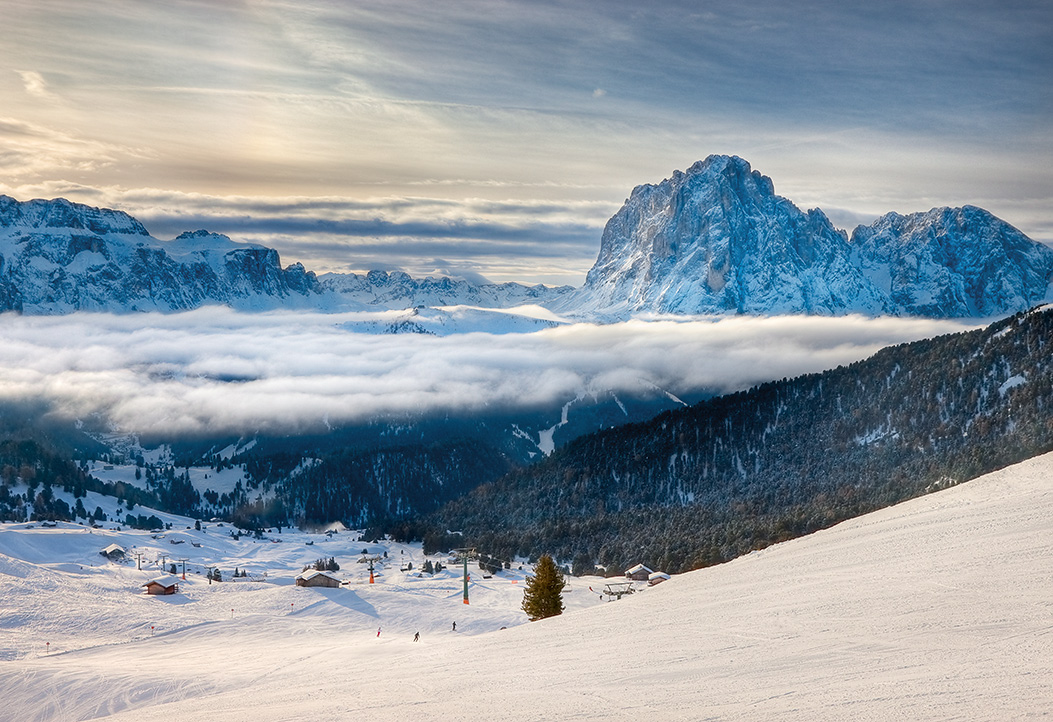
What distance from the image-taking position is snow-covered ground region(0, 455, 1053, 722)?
113 ft

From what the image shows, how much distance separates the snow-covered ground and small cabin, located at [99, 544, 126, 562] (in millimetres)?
50905

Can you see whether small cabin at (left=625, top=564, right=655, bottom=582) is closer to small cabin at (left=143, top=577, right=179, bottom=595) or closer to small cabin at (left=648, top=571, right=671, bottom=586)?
small cabin at (left=648, top=571, right=671, bottom=586)

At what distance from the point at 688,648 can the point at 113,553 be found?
139 meters

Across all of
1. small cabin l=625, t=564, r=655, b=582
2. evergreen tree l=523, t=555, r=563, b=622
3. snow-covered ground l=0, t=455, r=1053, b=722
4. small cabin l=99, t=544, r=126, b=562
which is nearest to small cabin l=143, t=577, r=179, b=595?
snow-covered ground l=0, t=455, r=1053, b=722

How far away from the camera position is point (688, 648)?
45.5 m

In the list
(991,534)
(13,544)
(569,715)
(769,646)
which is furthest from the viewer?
(13,544)

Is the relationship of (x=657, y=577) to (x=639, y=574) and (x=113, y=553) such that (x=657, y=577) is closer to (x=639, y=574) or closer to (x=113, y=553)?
(x=639, y=574)

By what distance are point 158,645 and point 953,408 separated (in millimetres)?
150085

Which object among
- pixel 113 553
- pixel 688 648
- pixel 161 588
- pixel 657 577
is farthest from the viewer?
pixel 113 553

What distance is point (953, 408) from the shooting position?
180 metres

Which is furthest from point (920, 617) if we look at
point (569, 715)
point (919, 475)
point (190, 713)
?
point (919, 475)

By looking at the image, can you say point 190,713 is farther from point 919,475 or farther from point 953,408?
point 953,408

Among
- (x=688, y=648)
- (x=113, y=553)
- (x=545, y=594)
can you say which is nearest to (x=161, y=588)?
(x=113, y=553)

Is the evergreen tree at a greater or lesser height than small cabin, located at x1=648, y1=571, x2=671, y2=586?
greater
